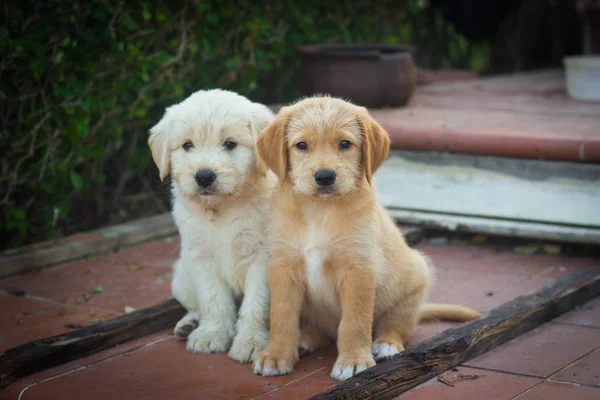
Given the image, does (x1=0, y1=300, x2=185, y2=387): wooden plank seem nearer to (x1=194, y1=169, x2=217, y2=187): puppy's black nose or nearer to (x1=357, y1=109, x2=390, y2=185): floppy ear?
(x1=194, y1=169, x2=217, y2=187): puppy's black nose

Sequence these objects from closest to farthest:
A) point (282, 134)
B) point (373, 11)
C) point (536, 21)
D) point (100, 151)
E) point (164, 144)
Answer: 1. point (282, 134)
2. point (164, 144)
3. point (100, 151)
4. point (373, 11)
5. point (536, 21)

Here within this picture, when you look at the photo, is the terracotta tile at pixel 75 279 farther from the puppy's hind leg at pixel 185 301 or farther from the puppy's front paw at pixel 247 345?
the puppy's front paw at pixel 247 345

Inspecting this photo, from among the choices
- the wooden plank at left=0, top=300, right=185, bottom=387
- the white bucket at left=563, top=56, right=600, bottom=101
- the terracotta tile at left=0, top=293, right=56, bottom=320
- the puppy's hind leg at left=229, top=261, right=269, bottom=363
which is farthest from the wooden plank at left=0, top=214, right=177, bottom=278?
the white bucket at left=563, top=56, right=600, bottom=101

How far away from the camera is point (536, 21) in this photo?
11242mm

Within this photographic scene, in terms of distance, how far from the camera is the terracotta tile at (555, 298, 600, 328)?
183 inches

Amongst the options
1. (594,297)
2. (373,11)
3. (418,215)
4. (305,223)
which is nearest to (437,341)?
(305,223)

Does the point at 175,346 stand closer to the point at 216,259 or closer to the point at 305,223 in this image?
the point at 216,259

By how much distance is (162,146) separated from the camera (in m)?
4.31

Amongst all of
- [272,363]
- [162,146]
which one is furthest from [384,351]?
[162,146]

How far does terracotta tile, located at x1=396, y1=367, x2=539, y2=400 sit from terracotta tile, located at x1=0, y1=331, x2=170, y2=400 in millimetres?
1470

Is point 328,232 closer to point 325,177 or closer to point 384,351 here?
point 325,177

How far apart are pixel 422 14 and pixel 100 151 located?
16.7 feet

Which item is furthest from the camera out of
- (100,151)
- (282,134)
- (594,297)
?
(100,151)

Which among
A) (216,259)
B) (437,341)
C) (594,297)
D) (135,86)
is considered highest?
(135,86)
